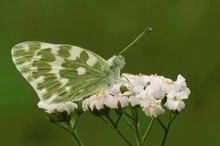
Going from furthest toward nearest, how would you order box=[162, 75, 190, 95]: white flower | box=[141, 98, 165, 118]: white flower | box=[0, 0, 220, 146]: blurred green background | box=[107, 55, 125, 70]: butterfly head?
box=[0, 0, 220, 146]: blurred green background, box=[107, 55, 125, 70]: butterfly head, box=[162, 75, 190, 95]: white flower, box=[141, 98, 165, 118]: white flower

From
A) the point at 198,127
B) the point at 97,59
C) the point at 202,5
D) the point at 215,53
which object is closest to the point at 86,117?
the point at 198,127

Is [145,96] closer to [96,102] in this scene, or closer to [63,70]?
[96,102]

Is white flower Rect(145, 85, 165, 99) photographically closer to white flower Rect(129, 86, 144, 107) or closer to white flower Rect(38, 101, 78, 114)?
white flower Rect(129, 86, 144, 107)

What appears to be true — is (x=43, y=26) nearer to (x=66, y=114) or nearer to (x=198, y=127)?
(x=198, y=127)

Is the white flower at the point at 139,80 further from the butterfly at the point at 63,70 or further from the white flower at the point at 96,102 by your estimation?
the white flower at the point at 96,102

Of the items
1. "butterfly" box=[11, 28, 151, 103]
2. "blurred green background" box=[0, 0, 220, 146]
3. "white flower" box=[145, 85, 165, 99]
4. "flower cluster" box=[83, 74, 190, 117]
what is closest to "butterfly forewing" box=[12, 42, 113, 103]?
"butterfly" box=[11, 28, 151, 103]

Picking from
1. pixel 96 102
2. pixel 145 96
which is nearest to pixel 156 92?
pixel 145 96
